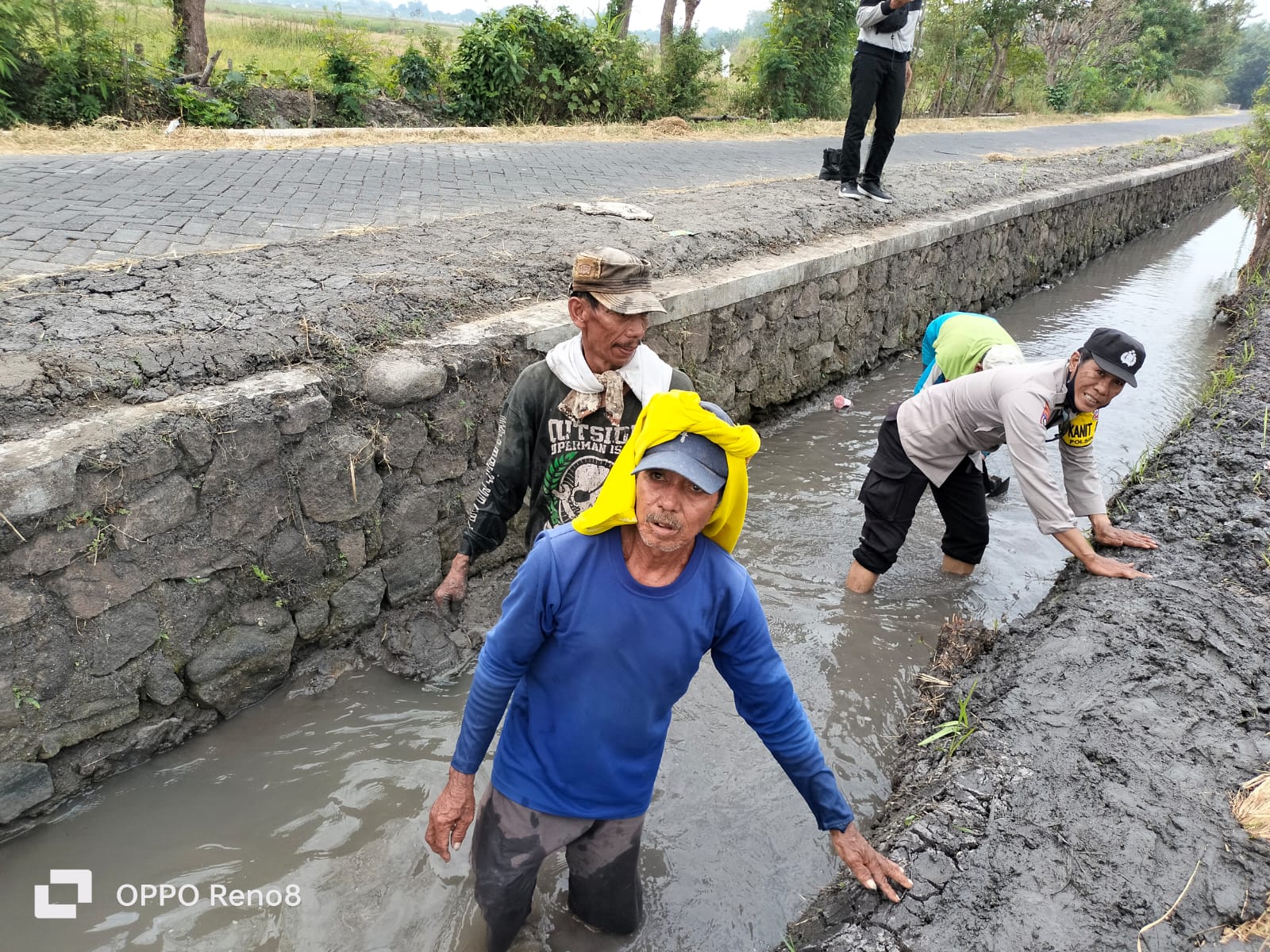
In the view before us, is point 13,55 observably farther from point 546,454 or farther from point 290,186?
point 546,454

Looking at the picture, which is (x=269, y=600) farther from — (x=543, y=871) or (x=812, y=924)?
(x=812, y=924)

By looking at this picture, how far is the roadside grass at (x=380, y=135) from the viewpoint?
7.50 meters

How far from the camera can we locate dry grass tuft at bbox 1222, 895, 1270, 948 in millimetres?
1900

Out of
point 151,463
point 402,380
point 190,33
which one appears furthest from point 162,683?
point 190,33

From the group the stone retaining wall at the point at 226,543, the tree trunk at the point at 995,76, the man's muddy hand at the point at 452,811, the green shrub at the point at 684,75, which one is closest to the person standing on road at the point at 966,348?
the stone retaining wall at the point at 226,543

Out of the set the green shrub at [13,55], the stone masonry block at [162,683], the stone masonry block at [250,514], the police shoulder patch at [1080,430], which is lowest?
the stone masonry block at [162,683]

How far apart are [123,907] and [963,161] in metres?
13.0

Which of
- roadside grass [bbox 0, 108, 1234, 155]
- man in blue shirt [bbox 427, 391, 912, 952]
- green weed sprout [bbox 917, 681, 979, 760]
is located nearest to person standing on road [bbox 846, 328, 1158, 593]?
green weed sprout [bbox 917, 681, 979, 760]

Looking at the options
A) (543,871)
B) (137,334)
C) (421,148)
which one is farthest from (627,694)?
(421,148)

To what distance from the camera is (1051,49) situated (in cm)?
2711

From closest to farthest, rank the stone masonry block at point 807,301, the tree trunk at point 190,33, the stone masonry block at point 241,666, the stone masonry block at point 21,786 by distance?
1. the stone masonry block at point 21,786
2. the stone masonry block at point 241,666
3. the stone masonry block at point 807,301
4. the tree trunk at point 190,33

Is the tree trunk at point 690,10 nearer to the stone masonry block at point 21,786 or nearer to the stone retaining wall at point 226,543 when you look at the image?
the stone retaining wall at point 226,543

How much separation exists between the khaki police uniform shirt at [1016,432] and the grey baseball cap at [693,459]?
7.34 feet

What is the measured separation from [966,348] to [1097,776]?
96.0 inches
